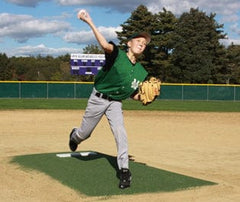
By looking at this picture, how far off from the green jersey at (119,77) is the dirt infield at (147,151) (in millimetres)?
1184

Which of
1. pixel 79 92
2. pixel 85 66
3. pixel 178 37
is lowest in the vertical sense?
pixel 79 92

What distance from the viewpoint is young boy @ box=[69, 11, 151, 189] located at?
14.9ft

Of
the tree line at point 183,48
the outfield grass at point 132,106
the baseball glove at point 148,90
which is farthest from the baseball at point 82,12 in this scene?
the tree line at point 183,48

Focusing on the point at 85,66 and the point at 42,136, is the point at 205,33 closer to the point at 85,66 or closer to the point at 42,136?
the point at 85,66

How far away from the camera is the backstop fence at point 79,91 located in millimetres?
29000

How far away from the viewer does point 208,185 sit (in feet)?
15.7

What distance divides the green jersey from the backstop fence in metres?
24.8

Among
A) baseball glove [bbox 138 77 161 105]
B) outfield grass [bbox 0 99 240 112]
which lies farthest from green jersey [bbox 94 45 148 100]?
outfield grass [bbox 0 99 240 112]

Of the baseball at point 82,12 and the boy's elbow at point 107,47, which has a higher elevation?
the baseball at point 82,12

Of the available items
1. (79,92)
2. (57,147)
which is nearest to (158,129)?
(57,147)

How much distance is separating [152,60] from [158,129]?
122 ft

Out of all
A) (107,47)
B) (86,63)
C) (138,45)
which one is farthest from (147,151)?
(86,63)

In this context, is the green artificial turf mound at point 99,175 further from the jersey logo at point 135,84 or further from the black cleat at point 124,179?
the jersey logo at point 135,84

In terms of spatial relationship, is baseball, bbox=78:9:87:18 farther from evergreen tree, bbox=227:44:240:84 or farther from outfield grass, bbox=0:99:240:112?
evergreen tree, bbox=227:44:240:84
